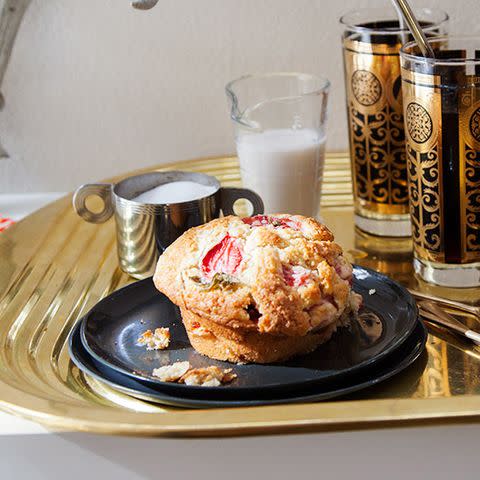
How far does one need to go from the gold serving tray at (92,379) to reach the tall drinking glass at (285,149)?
0.27 feet

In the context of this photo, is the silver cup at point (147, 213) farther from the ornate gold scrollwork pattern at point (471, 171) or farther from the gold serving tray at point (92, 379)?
the ornate gold scrollwork pattern at point (471, 171)

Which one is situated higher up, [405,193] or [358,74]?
[358,74]

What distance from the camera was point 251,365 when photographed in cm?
82

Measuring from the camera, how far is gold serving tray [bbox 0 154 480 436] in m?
0.73

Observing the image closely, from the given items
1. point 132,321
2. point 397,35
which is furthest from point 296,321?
point 397,35

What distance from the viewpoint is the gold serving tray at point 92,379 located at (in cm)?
73

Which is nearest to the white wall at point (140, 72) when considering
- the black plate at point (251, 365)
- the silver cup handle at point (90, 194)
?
the silver cup handle at point (90, 194)

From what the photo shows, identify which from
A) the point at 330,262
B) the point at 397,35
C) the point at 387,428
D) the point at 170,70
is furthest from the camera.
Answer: the point at 170,70

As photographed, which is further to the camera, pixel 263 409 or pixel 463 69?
pixel 463 69

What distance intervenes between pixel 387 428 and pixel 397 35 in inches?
19.0

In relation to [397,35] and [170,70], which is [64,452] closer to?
[397,35]

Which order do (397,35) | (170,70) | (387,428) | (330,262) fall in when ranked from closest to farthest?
(387,428) < (330,262) < (397,35) < (170,70)

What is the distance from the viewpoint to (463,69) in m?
0.89

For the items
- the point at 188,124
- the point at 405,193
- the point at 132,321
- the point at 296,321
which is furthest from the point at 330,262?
the point at 188,124
